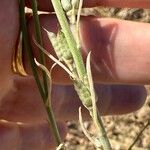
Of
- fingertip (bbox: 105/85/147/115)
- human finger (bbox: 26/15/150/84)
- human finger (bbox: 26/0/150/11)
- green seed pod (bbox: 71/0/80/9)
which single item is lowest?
fingertip (bbox: 105/85/147/115)

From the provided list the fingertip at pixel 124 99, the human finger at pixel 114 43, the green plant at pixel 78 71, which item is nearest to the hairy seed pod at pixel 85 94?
the green plant at pixel 78 71

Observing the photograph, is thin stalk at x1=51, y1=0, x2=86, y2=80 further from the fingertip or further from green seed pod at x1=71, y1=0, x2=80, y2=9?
the fingertip

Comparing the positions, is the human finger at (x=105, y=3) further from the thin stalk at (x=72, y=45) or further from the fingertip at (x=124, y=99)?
the fingertip at (x=124, y=99)

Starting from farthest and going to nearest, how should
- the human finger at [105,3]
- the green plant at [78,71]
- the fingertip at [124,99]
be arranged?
the fingertip at [124,99] → the human finger at [105,3] → the green plant at [78,71]

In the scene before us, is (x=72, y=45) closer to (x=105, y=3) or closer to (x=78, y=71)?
(x=78, y=71)

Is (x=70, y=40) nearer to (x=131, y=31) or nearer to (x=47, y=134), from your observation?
(x=131, y=31)

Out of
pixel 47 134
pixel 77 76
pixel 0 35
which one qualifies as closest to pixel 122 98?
pixel 47 134

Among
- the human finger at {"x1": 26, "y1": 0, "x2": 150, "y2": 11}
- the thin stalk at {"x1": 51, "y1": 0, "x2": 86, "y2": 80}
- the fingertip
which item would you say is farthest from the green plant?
the fingertip

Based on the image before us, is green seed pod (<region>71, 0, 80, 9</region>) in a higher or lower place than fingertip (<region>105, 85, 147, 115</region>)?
higher
